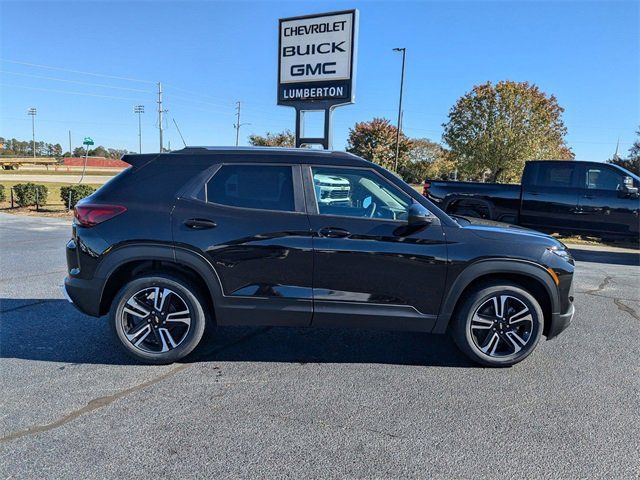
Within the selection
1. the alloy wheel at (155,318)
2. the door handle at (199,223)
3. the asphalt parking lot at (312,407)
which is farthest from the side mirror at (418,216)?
the alloy wheel at (155,318)

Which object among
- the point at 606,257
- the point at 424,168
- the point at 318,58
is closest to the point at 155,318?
the point at 318,58

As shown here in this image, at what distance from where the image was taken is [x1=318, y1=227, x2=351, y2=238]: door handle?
11.9 feet

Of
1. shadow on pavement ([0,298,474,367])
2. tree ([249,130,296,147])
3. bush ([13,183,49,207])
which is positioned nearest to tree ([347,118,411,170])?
tree ([249,130,296,147])

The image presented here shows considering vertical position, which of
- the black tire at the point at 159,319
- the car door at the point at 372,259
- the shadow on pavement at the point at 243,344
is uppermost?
the car door at the point at 372,259

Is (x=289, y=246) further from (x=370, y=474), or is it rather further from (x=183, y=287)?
(x=370, y=474)

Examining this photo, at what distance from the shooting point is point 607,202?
9625mm

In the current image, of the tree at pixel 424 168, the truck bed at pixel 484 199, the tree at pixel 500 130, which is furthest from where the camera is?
the tree at pixel 424 168

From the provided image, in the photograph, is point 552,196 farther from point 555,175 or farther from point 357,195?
point 357,195

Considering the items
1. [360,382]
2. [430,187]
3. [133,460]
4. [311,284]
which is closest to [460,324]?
[360,382]

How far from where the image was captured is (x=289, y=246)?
11.9 ft

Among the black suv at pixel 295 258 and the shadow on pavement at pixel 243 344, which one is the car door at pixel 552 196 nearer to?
the shadow on pavement at pixel 243 344

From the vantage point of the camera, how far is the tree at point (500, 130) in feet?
97.9

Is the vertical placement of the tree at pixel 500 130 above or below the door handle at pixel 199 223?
above

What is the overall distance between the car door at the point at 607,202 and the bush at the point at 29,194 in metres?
19.0
